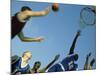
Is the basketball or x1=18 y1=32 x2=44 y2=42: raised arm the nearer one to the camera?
x1=18 y1=32 x2=44 y2=42: raised arm

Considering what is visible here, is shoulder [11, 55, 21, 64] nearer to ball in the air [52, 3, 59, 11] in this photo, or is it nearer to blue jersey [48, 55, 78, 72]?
blue jersey [48, 55, 78, 72]

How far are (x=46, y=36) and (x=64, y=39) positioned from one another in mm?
179

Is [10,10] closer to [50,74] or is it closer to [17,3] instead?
[17,3]

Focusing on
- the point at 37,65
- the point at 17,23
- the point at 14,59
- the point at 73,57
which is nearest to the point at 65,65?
the point at 73,57

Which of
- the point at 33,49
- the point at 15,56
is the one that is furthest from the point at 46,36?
the point at 15,56

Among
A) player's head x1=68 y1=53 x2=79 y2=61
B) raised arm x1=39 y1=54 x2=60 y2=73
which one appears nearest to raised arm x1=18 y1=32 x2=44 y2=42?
raised arm x1=39 y1=54 x2=60 y2=73

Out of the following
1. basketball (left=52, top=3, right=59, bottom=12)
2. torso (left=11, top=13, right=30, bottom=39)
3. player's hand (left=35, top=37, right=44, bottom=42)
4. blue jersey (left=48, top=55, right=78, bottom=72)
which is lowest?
blue jersey (left=48, top=55, right=78, bottom=72)

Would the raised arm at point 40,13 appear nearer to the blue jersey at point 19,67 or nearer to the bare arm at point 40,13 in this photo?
the bare arm at point 40,13

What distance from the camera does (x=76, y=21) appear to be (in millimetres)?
1951

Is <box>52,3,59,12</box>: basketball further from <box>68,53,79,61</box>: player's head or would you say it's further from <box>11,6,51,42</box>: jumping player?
<box>68,53,79,61</box>: player's head

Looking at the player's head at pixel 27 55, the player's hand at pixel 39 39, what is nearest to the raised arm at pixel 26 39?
the player's hand at pixel 39 39

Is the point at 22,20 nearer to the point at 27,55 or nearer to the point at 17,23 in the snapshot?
the point at 17,23

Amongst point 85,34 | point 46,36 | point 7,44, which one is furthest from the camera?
point 85,34

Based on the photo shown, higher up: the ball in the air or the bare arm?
the ball in the air
